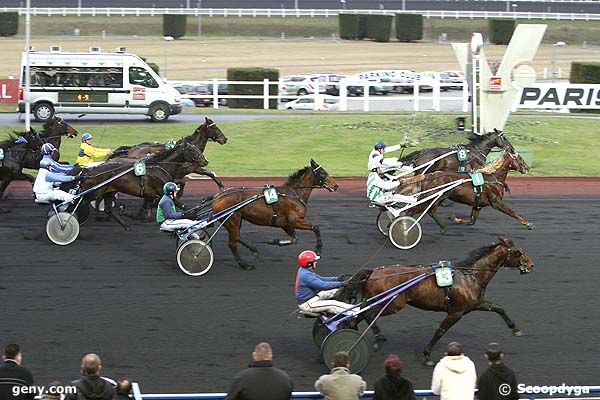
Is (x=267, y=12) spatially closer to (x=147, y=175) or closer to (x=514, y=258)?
(x=147, y=175)

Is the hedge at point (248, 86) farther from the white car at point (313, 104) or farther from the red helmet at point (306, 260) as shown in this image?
the red helmet at point (306, 260)

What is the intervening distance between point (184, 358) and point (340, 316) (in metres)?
1.75

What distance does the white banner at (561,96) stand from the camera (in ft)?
102

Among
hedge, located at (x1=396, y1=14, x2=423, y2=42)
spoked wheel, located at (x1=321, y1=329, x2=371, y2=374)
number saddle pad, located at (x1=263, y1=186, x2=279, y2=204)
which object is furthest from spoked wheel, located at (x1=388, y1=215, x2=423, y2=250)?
hedge, located at (x1=396, y1=14, x2=423, y2=42)

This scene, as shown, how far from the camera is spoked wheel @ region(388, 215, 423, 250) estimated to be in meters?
16.2

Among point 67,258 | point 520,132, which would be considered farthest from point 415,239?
point 520,132

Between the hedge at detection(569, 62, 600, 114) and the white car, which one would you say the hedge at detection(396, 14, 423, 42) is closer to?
the white car

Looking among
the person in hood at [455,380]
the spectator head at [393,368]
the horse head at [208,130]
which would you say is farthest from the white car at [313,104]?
the spectator head at [393,368]

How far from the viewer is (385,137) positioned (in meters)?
26.9

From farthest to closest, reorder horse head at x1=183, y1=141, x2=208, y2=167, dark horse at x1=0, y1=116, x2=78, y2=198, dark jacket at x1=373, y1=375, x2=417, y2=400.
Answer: dark horse at x1=0, y1=116, x2=78, y2=198 < horse head at x1=183, y1=141, x2=208, y2=167 < dark jacket at x1=373, y1=375, x2=417, y2=400

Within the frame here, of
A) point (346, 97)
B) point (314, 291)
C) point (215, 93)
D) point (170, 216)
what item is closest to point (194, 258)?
point (170, 216)

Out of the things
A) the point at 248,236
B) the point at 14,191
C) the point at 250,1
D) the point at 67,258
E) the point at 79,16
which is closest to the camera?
the point at 67,258

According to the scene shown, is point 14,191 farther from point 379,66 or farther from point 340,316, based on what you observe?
point 379,66

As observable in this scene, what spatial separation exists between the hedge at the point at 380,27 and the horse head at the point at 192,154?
48796mm
